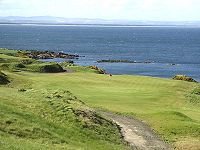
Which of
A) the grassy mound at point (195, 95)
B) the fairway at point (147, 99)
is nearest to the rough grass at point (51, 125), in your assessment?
the fairway at point (147, 99)

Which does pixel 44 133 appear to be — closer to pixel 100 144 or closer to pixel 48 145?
pixel 48 145

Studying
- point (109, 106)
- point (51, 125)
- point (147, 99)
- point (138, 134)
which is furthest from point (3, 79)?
point (51, 125)

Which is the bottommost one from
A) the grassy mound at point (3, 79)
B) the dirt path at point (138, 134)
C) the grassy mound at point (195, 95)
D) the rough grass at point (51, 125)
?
the grassy mound at point (195, 95)

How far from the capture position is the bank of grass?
29688mm

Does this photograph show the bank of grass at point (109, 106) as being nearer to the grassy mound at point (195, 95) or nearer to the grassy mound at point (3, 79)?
the grassy mound at point (195, 95)

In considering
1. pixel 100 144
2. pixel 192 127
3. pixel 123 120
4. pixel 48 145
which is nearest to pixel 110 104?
pixel 123 120

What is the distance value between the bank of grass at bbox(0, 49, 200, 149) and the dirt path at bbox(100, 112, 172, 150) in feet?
3.66

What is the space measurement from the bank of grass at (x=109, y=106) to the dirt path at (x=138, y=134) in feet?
3.66

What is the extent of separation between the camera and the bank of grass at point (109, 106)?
29688mm

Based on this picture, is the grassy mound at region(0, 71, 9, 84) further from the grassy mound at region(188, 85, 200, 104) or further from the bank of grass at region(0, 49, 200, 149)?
the grassy mound at region(188, 85, 200, 104)

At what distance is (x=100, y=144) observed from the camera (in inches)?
1181

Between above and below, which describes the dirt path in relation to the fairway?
above

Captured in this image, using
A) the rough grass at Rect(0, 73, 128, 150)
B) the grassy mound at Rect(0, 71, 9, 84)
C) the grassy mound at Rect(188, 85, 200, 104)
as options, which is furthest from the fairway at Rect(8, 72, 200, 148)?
the rough grass at Rect(0, 73, 128, 150)

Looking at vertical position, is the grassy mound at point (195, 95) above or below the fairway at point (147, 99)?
below
